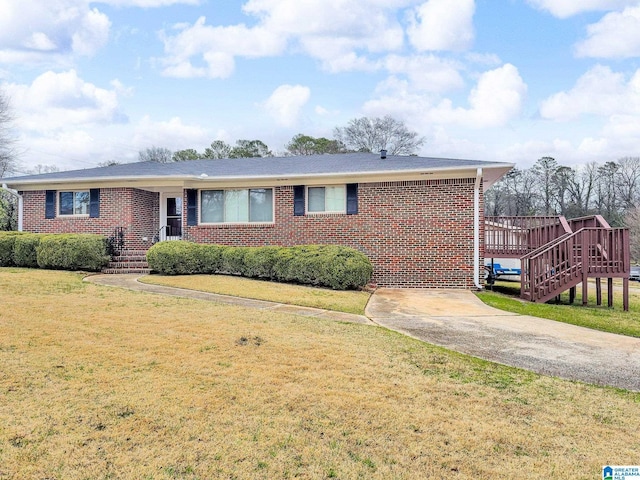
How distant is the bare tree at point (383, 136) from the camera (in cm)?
4075

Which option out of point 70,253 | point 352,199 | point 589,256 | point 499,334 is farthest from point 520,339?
point 70,253

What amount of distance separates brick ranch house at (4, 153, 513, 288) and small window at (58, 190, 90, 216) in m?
0.03

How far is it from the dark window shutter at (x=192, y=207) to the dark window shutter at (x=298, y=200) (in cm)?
341

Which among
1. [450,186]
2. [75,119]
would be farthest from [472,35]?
[75,119]

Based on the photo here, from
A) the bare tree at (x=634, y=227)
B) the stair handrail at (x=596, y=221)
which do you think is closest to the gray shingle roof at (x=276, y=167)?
the stair handrail at (x=596, y=221)

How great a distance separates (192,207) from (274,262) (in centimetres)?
429

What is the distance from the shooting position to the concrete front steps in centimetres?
1280

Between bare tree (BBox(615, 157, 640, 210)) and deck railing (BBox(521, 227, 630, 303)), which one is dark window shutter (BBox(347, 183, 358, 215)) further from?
bare tree (BBox(615, 157, 640, 210))

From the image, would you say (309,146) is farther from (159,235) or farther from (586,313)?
(586,313)

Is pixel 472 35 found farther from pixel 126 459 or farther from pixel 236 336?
pixel 126 459

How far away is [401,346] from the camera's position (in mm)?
5297

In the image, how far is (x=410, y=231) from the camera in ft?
40.6

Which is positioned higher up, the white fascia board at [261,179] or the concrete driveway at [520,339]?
the white fascia board at [261,179]

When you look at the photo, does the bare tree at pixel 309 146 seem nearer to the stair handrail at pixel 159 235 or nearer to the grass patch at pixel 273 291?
the stair handrail at pixel 159 235
